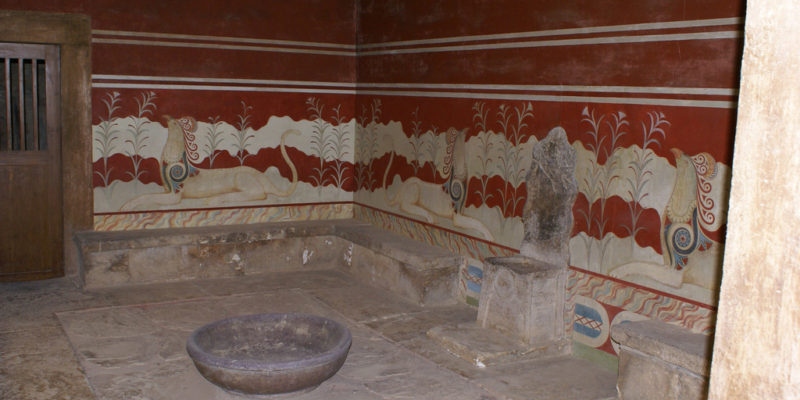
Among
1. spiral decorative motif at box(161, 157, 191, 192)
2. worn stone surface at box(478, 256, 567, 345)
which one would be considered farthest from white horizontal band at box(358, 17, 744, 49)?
spiral decorative motif at box(161, 157, 191, 192)

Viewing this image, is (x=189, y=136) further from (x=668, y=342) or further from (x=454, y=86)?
(x=668, y=342)

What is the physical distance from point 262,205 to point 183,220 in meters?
0.66

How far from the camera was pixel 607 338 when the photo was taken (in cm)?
399

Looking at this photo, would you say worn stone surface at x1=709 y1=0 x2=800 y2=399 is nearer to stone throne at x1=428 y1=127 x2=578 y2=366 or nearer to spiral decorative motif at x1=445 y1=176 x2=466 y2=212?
stone throne at x1=428 y1=127 x2=578 y2=366

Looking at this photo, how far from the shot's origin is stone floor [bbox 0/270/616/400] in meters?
3.55

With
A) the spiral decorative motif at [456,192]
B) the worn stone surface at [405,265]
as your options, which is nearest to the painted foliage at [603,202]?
the spiral decorative motif at [456,192]

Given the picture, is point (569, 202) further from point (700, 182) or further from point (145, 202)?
point (145, 202)

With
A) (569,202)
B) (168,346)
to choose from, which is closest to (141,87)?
(168,346)

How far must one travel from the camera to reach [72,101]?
5.37 m

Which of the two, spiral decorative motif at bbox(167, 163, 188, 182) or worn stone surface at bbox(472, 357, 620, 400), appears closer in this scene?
worn stone surface at bbox(472, 357, 620, 400)

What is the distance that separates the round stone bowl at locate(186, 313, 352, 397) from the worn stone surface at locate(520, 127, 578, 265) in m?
1.40

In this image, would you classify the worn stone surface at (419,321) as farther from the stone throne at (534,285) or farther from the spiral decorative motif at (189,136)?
the spiral decorative motif at (189,136)

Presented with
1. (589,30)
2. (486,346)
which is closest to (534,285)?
(486,346)

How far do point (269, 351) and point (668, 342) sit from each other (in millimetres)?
1927
